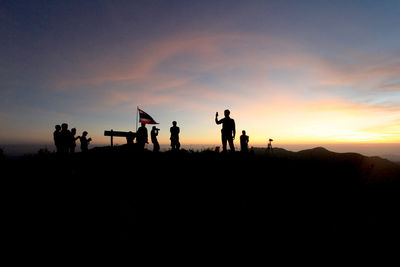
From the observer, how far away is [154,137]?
54.9 ft

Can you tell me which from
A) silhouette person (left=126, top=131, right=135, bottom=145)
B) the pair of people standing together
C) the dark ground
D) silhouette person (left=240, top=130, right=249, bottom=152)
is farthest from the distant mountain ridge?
silhouette person (left=126, top=131, right=135, bottom=145)

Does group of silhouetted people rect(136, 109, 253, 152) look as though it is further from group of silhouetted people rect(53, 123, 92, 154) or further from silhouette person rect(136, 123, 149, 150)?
group of silhouetted people rect(53, 123, 92, 154)

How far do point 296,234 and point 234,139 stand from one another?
709 cm

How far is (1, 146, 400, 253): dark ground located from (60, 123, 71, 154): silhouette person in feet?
5.20

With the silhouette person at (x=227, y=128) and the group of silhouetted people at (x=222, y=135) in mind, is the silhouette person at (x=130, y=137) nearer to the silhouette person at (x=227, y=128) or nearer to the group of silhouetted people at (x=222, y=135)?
the group of silhouetted people at (x=222, y=135)

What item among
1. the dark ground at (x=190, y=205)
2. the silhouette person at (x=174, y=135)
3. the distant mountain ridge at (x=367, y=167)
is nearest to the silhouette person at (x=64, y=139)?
the dark ground at (x=190, y=205)

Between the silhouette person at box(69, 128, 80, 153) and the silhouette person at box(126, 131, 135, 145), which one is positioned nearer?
the silhouette person at box(69, 128, 80, 153)

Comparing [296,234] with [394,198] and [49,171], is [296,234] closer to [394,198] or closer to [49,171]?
[394,198]

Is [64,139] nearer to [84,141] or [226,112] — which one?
[84,141]

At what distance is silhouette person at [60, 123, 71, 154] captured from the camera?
12.4 m

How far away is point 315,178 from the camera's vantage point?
10.6m

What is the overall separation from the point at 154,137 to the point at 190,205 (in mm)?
10266

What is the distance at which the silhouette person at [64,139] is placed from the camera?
40.7ft

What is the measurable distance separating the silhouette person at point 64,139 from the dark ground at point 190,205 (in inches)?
62.4
